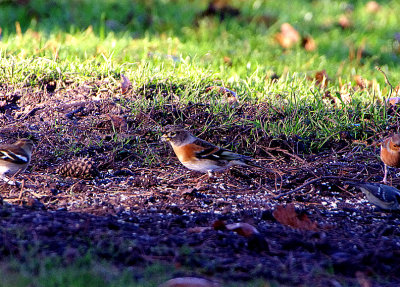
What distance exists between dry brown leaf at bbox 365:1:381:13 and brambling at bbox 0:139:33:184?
9239mm

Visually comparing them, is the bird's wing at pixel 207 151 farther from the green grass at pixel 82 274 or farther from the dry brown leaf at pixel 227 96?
the green grass at pixel 82 274

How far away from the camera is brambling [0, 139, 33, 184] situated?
16.9ft

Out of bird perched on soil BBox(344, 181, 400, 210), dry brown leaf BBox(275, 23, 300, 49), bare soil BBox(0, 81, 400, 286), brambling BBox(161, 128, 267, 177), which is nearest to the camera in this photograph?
bare soil BBox(0, 81, 400, 286)

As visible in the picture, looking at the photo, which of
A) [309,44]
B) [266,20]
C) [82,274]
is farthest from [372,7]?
[82,274]

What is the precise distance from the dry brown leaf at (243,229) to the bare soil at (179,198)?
0.03 meters

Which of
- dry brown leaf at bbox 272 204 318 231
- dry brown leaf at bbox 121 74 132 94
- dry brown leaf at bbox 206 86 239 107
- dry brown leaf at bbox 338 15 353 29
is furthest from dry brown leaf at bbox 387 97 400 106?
dry brown leaf at bbox 338 15 353 29

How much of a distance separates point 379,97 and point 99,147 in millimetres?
3673

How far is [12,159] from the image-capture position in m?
5.11

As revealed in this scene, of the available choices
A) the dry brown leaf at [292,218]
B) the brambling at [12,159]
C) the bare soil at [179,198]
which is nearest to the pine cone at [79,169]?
the bare soil at [179,198]

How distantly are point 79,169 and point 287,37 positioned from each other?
609 centimetres

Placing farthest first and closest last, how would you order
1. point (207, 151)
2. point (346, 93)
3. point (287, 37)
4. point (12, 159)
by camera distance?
point (287, 37) < point (346, 93) < point (207, 151) < point (12, 159)

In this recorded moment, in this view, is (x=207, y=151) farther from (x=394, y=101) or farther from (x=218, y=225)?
(x=394, y=101)

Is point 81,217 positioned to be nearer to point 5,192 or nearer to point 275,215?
point 5,192

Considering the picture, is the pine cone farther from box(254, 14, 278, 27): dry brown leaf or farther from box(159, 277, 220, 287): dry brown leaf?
box(254, 14, 278, 27): dry brown leaf
